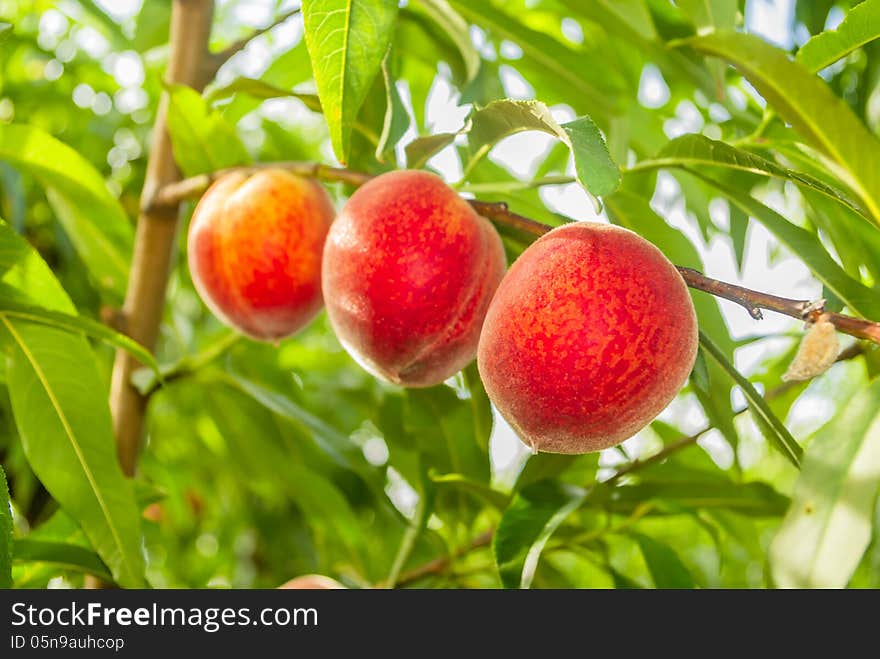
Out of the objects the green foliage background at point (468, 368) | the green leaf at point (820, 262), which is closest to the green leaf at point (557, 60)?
the green foliage background at point (468, 368)

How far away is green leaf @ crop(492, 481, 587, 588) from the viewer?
0.94 m

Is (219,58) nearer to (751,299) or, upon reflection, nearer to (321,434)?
(321,434)

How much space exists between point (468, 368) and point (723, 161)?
40 cm

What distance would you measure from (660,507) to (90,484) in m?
0.70

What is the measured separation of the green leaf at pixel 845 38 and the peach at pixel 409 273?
35 cm

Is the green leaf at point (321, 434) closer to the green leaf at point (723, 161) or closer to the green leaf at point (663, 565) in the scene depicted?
the green leaf at point (663, 565)

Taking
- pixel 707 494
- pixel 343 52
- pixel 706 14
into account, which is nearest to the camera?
pixel 343 52

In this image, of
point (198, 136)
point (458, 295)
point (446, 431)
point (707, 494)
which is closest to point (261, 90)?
point (198, 136)

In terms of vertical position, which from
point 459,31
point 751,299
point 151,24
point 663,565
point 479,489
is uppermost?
point 151,24

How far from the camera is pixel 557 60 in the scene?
125 cm

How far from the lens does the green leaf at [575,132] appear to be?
622 millimetres
